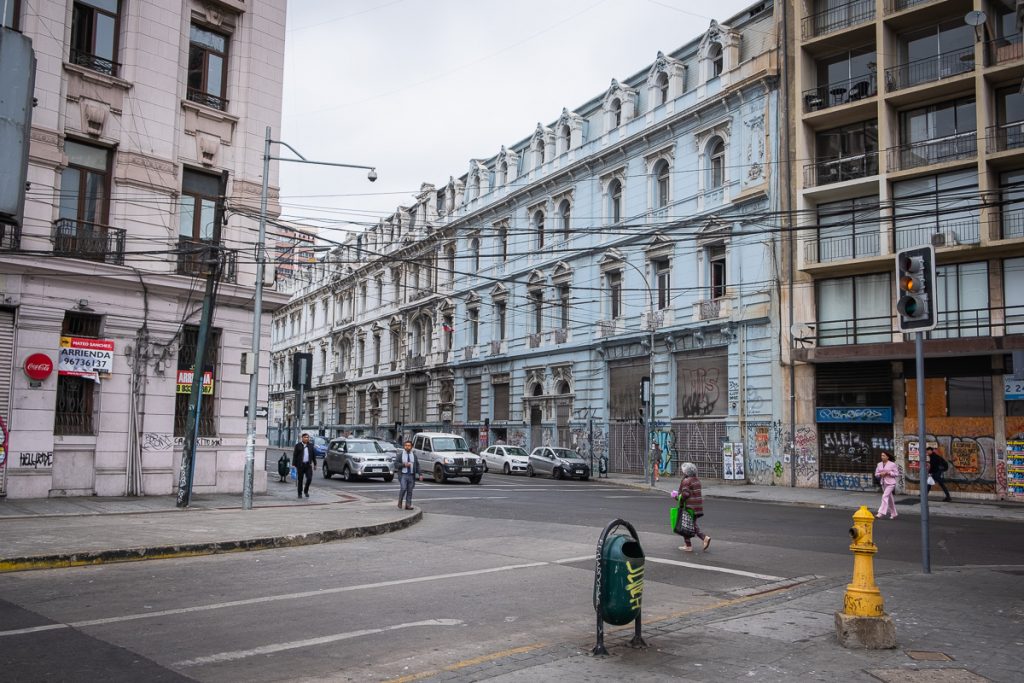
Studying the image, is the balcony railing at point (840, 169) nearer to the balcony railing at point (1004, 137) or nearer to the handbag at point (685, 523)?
the balcony railing at point (1004, 137)

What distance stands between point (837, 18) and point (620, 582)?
30.5 m

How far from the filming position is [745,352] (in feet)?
109

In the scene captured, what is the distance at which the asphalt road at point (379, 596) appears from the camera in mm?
6652

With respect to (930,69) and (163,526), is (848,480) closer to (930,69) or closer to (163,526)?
(930,69)

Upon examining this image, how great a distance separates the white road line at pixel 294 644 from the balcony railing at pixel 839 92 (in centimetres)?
2823

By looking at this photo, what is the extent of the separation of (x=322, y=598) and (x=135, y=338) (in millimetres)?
13575

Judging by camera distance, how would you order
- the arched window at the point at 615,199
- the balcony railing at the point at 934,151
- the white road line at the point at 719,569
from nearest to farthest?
the white road line at the point at 719,569 → the balcony railing at the point at 934,151 → the arched window at the point at 615,199

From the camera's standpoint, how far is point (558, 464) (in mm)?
→ 37469

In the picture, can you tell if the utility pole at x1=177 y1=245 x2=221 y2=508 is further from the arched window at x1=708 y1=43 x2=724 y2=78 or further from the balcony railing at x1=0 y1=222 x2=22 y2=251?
the arched window at x1=708 y1=43 x2=724 y2=78

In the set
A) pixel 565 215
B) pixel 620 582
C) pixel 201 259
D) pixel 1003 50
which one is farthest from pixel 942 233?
pixel 620 582

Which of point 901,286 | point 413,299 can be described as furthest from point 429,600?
point 413,299

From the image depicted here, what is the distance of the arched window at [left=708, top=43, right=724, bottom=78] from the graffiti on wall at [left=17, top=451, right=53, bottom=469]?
28.2 meters

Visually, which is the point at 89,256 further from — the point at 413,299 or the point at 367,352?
the point at 367,352

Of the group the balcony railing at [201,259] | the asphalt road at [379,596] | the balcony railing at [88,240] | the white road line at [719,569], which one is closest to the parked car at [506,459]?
the balcony railing at [201,259]
